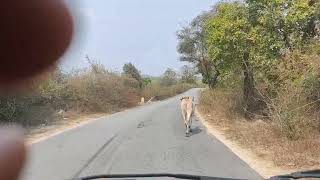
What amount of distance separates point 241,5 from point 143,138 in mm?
7137

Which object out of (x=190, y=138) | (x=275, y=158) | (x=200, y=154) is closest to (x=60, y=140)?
(x=190, y=138)

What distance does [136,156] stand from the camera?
39.5ft

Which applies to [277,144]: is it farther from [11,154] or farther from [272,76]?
[11,154]

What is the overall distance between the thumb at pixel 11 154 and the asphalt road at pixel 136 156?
641 centimetres

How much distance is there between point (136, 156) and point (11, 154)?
11299mm

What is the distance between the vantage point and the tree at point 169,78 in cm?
8262

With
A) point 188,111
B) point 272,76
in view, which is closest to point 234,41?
point 272,76

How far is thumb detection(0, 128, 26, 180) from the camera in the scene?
0.81 m

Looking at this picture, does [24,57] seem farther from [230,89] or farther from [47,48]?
[230,89]

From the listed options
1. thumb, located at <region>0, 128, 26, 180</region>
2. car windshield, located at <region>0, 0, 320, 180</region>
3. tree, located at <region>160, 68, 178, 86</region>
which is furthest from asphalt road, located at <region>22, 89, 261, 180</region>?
tree, located at <region>160, 68, 178, 86</region>

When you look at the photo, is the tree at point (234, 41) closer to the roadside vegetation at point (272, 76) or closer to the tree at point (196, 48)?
the roadside vegetation at point (272, 76)

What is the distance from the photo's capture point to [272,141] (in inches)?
528

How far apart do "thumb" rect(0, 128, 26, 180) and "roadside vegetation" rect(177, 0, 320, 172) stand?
31.6ft

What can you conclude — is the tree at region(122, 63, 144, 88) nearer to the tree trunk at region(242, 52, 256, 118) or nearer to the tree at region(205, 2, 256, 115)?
the tree trunk at region(242, 52, 256, 118)
